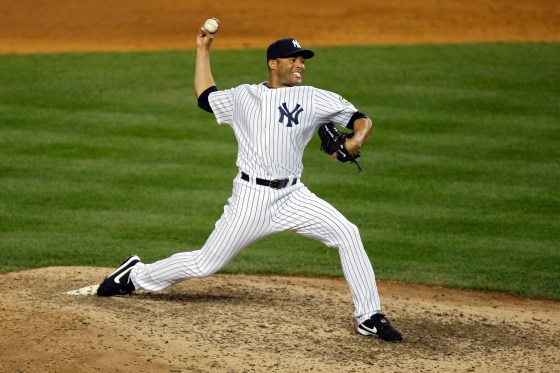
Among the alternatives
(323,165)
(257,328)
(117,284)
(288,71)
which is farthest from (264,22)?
(257,328)

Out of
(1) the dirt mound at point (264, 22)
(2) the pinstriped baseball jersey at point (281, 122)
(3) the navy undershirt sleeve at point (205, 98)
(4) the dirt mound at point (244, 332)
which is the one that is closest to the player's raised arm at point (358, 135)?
(2) the pinstriped baseball jersey at point (281, 122)

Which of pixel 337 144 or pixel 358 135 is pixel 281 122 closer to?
pixel 337 144

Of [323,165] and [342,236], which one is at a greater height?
[323,165]

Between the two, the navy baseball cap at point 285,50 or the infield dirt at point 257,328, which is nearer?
the infield dirt at point 257,328

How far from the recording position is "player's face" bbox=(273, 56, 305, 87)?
21.0 ft

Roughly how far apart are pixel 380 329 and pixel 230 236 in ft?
3.60

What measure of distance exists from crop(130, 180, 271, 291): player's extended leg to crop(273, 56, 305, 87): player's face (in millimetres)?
717

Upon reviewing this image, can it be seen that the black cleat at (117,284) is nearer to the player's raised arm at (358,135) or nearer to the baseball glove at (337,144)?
the baseball glove at (337,144)

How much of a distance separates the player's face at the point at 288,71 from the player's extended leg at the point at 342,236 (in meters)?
0.80

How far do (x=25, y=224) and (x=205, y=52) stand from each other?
3.60m

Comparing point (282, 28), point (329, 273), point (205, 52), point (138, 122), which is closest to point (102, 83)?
point (138, 122)

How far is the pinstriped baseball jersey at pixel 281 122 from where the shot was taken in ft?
20.4

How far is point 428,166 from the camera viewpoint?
11117 millimetres

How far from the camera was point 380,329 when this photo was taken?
6.15 metres
